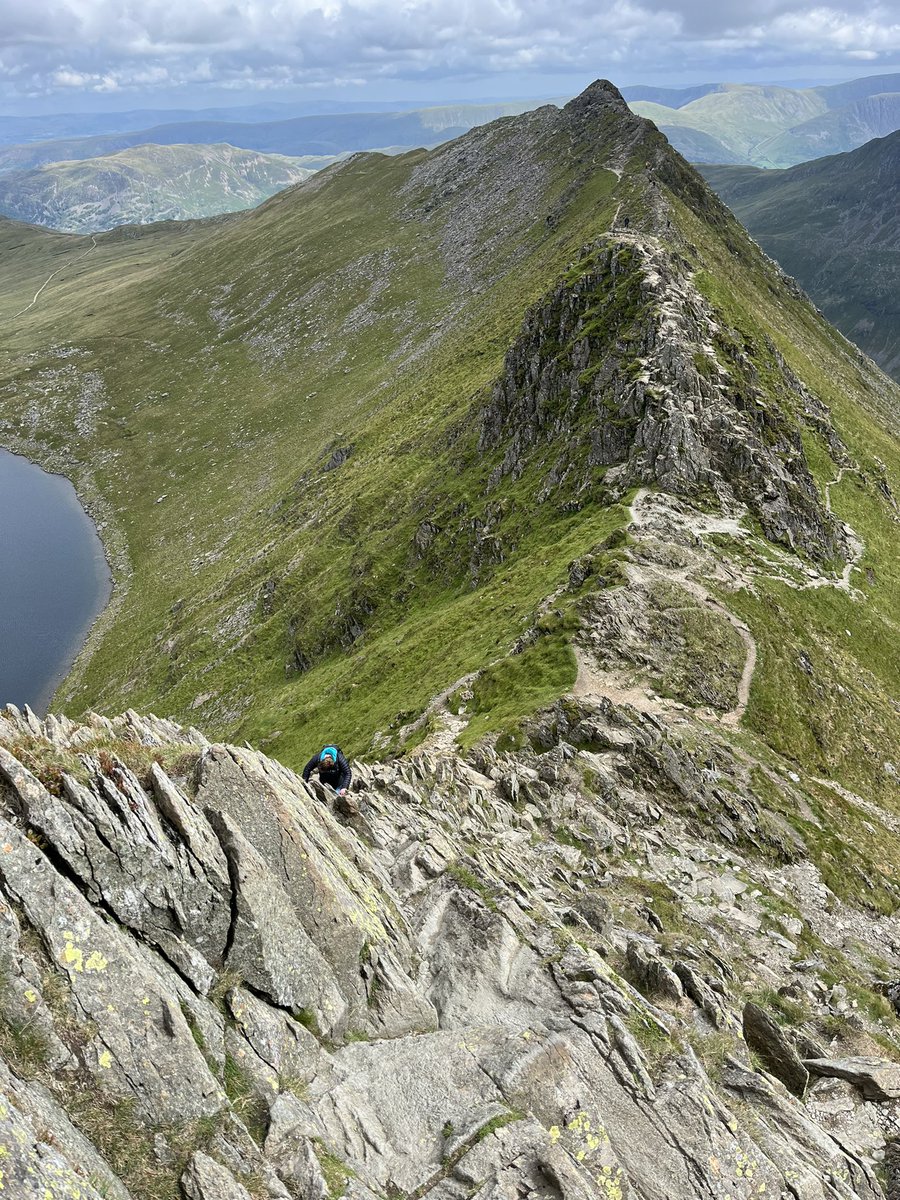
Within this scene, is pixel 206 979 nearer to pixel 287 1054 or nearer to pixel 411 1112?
pixel 287 1054

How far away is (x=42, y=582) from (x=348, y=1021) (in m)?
125

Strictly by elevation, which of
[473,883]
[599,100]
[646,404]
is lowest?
[473,883]

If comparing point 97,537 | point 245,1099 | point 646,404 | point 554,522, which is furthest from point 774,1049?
point 97,537

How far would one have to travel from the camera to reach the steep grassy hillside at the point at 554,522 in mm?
51625

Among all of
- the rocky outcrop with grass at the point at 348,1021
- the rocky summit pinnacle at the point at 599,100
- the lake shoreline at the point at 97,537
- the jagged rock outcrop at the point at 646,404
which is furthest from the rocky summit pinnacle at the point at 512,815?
the rocky summit pinnacle at the point at 599,100

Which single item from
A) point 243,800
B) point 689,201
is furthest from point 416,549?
point 689,201

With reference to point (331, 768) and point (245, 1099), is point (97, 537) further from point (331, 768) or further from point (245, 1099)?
point (245, 1099)

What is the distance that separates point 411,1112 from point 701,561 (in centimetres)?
4812

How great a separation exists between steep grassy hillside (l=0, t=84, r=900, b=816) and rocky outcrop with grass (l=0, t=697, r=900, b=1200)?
2066 cm

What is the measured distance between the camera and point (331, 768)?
2909 centimetres

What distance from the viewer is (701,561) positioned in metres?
57.0

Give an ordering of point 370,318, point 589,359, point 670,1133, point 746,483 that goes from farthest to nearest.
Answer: point 370,318, point 589,359, point 746,483, point 670,1133

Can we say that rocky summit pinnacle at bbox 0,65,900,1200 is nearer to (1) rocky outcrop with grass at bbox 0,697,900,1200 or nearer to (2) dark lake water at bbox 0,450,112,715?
(1) rocky outcrop with grass at bbox 0,697,900,1200

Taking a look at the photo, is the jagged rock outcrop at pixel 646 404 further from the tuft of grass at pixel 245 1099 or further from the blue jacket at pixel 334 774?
the tuft of grass at pixel 245 1099
